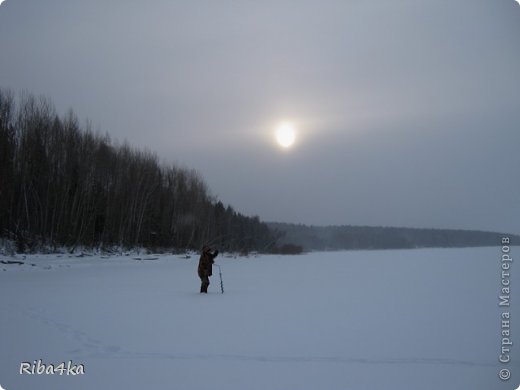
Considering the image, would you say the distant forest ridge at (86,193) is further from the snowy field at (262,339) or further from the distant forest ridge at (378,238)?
the distant forest ridge at (378,238)

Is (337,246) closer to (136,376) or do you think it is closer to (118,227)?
(118,227)

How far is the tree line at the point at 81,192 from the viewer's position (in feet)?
84.2

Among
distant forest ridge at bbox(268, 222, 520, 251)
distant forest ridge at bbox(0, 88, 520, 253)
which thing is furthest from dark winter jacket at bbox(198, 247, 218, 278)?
distant forest ridge at bbox(268, 222, 520, 251)

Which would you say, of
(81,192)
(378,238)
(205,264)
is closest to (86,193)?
(81,192)

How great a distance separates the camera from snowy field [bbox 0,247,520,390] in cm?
451

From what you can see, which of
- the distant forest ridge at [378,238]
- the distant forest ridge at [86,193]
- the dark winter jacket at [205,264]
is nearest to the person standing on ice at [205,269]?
the dark winter jacket at [205,264]

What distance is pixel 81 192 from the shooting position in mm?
29891

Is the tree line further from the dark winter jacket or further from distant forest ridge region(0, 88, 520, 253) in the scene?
the dark winter jacket

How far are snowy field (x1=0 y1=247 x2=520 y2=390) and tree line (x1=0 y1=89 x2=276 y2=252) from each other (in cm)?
1706

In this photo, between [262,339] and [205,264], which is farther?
[205,264]

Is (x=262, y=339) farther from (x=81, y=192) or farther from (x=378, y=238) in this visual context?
(x=378, y=238)

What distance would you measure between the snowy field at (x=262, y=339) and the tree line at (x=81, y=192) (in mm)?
17064

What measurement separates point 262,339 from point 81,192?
2767 cm

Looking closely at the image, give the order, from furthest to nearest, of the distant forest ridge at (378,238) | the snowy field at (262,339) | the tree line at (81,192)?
→ the distant forest ridge at (378,238) → the tree line at (81,192) → the snowy field at (262,339)
